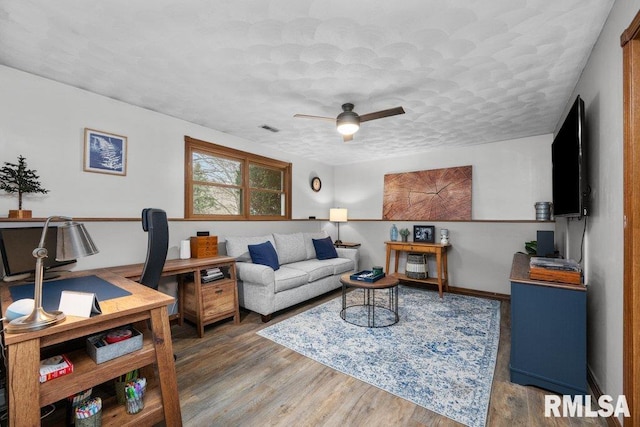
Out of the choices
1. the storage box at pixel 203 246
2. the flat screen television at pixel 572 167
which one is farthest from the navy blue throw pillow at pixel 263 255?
the flat screen television at pixel 572 167

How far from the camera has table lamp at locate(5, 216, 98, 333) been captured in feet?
3.70

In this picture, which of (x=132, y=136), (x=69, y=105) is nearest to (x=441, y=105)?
(x=132, y=136)

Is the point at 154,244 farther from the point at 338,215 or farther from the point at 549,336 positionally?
the point at 338,215

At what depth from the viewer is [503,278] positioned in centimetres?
409

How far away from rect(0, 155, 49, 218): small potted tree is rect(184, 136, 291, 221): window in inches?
53.8

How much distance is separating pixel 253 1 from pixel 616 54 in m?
2.10

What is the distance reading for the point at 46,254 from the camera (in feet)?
3.90

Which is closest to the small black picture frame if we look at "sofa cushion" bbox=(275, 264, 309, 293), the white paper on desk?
"sofa cushion" bbox=(275, 264, 309, 293)

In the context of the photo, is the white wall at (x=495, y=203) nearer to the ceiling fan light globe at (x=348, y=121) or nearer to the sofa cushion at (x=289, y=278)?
the sofa cushion at (x=289, y=278)

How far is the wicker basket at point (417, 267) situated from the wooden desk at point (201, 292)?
2743 millimetres

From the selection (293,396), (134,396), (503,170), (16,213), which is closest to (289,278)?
(293,396)

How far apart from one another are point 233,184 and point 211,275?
1.55 m

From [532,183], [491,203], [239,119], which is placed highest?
[239,119]

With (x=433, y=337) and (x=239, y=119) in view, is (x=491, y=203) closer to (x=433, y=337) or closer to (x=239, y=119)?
(x=433, y=337)
